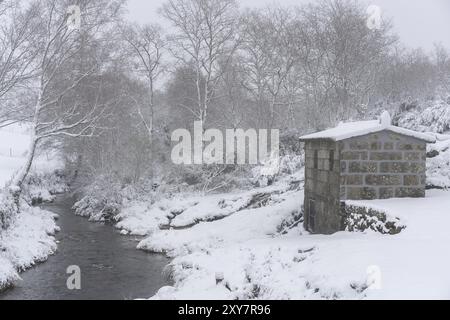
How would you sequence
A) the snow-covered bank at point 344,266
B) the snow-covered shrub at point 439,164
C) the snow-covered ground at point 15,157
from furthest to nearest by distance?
1. the snow-covered ground at point 15,157
2. the snow-covered shrub at point 439,164
3. the snow-covered bank at point 344,266

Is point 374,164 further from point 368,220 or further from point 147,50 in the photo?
point 147,50

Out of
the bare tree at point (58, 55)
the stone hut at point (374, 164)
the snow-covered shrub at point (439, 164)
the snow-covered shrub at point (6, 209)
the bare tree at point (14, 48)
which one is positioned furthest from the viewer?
the bare tree at point (58, 55)

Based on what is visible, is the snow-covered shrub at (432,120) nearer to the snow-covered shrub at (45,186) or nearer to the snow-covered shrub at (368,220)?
the snow-covered shrub at (368,220)

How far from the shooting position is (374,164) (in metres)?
14.8

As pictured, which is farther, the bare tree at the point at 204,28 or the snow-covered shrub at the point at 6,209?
the bare tree at the point at 204,28

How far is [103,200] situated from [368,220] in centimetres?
1753

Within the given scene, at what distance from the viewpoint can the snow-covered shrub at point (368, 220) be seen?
1193 cm

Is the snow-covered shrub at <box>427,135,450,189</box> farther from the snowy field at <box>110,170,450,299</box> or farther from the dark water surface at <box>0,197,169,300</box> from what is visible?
the dark water surface at <box>0,197,169,300</box>

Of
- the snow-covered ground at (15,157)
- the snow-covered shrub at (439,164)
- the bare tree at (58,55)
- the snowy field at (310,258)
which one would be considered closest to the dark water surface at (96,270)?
the snowy field at (310,258)

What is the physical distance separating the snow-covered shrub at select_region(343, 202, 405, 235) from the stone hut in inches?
16.0

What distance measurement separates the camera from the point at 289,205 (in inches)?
789

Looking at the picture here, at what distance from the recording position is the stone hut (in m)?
14.6

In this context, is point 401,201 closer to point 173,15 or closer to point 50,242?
point 50,242

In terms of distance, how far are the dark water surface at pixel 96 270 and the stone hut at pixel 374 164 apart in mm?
6208
